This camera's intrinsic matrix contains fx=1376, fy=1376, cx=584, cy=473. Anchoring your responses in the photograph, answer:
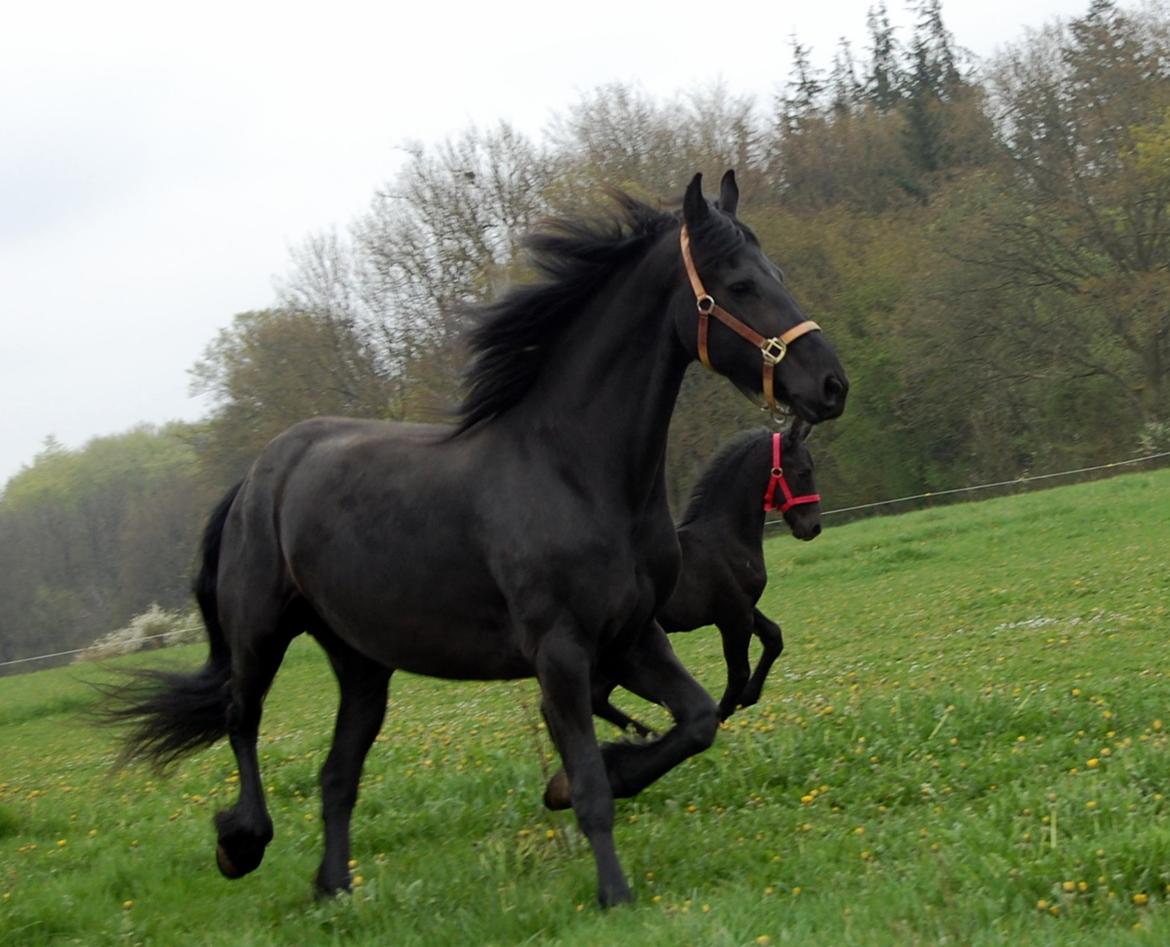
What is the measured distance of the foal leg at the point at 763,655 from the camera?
33.7ft

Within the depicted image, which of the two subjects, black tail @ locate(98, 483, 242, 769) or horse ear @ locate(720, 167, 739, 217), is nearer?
horse ear @ locate(720, 167, 739, 217)

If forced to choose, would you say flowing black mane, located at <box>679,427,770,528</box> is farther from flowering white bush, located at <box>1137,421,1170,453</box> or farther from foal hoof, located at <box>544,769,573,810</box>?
Result: flowering white bush, located at <box>1137,421,1170,453</box>

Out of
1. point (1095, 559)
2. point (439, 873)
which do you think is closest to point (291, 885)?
point (439, 873)

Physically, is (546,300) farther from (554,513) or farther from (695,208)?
(554,513)

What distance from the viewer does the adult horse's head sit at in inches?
203

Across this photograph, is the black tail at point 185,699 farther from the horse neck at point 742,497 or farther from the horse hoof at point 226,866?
the horse neck at point 742,497

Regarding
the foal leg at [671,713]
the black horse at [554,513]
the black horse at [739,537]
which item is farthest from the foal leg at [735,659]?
the foal leg at [671,713]

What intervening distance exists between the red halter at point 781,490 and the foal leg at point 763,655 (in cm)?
93

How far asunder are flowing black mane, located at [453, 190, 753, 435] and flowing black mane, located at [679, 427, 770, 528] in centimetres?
480

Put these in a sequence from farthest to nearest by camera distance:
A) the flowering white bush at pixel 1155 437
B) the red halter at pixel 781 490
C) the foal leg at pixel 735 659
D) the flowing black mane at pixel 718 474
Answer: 1. the flowering white bush at pixel 1155 437
2. the red halter at pixel 781 490
3. the flowing black mane at pixel 718 474
4. the foal leg at pixel 735 659

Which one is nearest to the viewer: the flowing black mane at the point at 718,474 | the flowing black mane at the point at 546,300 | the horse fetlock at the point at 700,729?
the horse fetlock at the point at 700,729

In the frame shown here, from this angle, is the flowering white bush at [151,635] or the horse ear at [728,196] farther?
the flowering white bush at [151,635]

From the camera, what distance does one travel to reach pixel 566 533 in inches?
217

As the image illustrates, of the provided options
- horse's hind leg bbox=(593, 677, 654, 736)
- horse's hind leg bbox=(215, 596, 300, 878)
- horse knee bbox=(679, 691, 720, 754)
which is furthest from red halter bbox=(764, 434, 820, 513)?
horse knee bbox=(679, 691, 720, 754)
